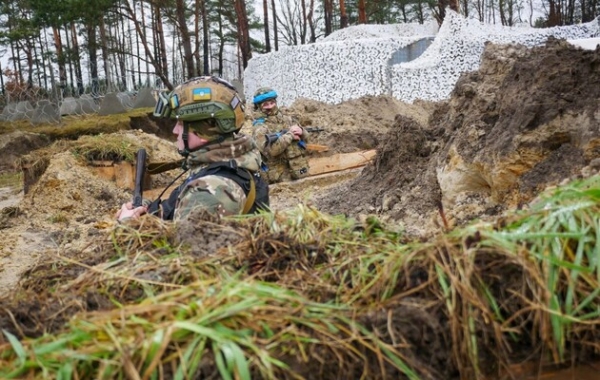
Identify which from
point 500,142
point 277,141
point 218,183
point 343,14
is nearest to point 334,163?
point 277,141

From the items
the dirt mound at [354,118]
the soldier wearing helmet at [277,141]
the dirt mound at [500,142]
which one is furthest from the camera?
the dirt mound at [354,118]

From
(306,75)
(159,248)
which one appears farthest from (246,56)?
(159,248)

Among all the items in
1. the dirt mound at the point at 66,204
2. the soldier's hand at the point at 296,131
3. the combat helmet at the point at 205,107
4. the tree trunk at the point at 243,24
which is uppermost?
the tree trunk at the point at 243,24

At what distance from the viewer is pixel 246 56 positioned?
33.8m

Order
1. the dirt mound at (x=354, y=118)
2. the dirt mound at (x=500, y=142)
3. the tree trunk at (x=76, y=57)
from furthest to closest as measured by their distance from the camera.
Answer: the tree trunk at (x=76, y=57), the dirt mound at (x=354, y=118), the dirt mound at (x=500, y=142)

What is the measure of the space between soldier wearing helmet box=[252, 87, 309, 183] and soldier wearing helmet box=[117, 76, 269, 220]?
24.2 ft

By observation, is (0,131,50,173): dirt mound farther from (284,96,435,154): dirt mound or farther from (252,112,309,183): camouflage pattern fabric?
(252,112,309,183): camouflage pattern fabric

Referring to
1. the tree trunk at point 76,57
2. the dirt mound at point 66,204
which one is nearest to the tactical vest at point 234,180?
the dirt mound at point 66,204

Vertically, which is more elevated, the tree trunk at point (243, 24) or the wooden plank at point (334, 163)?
the tree trunk at point (243, 24)

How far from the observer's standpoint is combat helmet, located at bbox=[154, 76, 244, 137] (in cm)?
378

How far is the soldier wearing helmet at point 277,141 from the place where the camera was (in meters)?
11.7

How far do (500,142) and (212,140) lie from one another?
308 centimetres

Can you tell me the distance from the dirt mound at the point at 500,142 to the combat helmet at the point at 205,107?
1.36 meters

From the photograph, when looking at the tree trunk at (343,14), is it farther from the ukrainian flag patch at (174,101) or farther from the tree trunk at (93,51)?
the ukrainian flag patch at (174,101)
